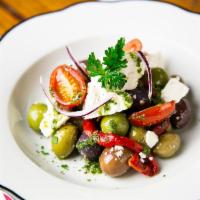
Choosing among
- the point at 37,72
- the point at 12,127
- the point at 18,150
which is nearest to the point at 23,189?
the point at 18,150

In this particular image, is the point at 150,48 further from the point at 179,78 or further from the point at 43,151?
the point at 43,151

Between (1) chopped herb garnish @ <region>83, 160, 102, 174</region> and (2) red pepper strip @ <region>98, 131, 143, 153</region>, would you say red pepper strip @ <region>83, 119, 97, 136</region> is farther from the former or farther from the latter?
(1) chopped herb garnish @ <region>83, 160, 102, 174</region>

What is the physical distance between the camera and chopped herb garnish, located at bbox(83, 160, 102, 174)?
273 cm

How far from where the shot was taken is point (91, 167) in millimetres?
2756

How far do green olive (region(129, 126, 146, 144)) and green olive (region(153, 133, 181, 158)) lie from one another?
98 mm

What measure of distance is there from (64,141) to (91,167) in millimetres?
207

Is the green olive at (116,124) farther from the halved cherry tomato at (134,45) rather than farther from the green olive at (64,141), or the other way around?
the halved cherry tomato at (134,45)

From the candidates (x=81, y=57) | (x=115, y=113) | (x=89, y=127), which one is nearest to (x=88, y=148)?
(x=89, y=127)

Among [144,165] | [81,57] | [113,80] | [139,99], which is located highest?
[81,57]

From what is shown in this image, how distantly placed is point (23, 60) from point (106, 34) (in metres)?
0.57

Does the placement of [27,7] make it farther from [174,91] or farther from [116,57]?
[174,91]

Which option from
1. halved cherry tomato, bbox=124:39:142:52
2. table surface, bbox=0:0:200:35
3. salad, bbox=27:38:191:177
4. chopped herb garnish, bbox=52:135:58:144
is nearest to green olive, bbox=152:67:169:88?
salad, bbox=27:38:191:177

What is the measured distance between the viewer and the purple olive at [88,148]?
2668 millimetres

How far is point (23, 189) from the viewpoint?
2.44 metres
